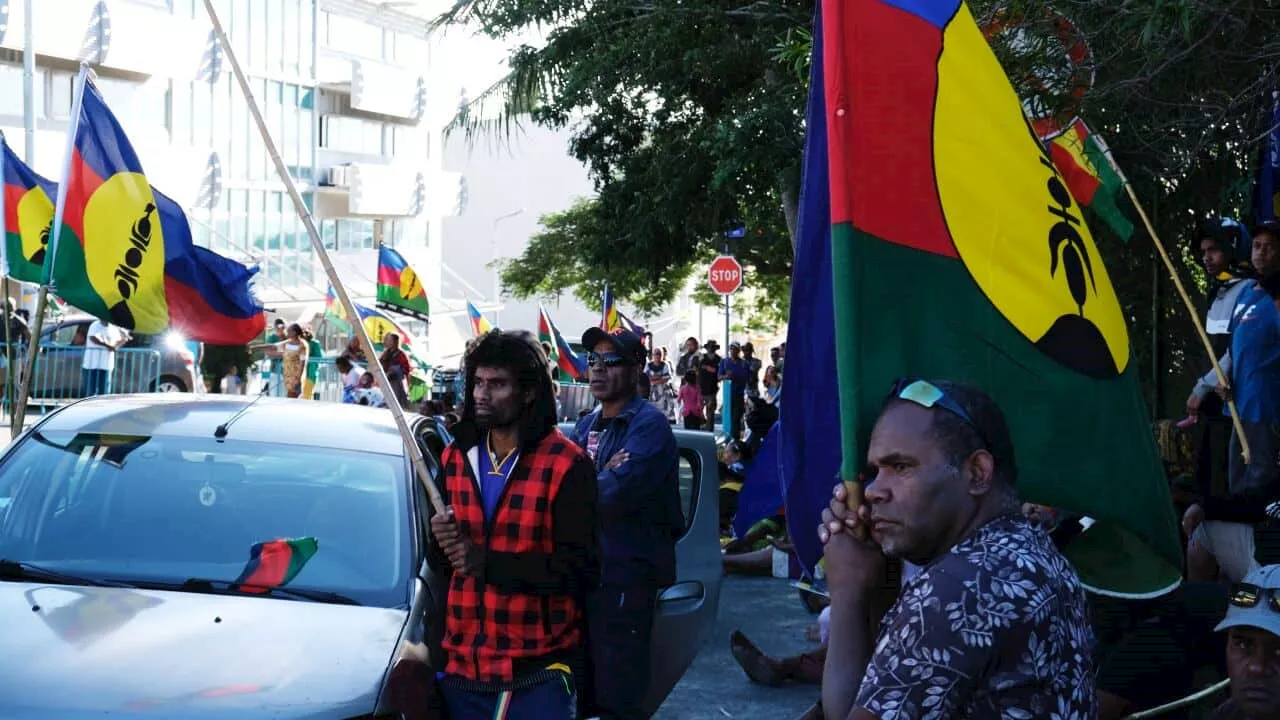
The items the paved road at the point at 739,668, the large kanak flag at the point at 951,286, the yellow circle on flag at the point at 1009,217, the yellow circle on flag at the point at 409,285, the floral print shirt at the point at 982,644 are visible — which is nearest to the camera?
the floral print shirt at the point at 982,644

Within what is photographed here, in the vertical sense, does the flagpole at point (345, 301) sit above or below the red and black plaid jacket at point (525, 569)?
above

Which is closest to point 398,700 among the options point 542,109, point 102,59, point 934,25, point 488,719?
point 488,719

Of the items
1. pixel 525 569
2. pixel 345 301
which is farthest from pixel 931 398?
pixel 345 301

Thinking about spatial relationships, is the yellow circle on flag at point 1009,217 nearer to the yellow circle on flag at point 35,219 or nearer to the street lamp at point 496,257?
the yellow circle on flag at point 35,219

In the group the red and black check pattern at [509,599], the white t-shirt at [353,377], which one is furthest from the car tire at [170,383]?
the red and black check pattern at [509,599]

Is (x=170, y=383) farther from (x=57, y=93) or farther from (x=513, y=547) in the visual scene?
(x=513, y=547)

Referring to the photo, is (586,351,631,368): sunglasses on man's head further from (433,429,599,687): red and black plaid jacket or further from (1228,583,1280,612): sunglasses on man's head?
(1228,583,1280,612): sunglasses on man's head

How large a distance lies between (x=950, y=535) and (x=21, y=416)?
580 cm

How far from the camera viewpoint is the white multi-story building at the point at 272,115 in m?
36.8

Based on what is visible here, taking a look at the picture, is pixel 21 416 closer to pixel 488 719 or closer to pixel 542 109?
pixel 488 719

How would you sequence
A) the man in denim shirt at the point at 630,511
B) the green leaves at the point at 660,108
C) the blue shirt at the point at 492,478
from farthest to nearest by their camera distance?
the green leaves at the point at 660,108
the man in denim shirt at the point at 630,511
the blue shirt at the point at 492,478

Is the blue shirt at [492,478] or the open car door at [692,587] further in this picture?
the open car door at [692,587]

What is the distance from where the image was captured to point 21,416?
24.1 ft

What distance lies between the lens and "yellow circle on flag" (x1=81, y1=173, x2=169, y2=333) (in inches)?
322
